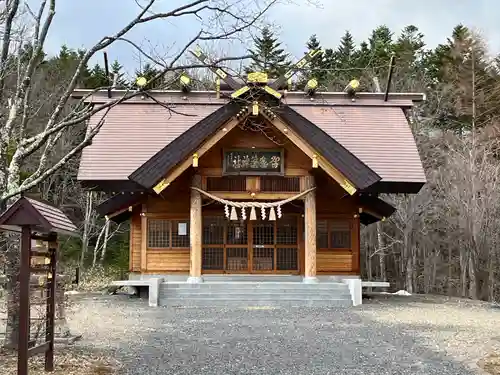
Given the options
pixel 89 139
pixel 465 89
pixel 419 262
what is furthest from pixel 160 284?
pixel 465 89

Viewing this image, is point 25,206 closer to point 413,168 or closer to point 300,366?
point 300,366

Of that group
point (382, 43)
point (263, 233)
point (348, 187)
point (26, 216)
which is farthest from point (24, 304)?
point (382, 43)

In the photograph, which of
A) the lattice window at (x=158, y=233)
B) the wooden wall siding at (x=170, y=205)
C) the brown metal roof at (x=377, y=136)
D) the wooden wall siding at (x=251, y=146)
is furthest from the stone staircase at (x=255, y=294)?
the brown metal roof at (x=377, y=136)

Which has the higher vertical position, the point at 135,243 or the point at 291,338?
the point at 135,243

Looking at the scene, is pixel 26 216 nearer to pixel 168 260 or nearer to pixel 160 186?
pixel 160 186

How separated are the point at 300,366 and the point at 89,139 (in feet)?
11.3

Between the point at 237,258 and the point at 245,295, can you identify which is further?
the point at 237,258

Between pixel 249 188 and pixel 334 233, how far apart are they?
9.24 ft

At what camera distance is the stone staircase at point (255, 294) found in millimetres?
14320

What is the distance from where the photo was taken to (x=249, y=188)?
16.7 metres

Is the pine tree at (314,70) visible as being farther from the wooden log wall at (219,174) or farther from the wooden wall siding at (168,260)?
the wooden wall siding at (168,260)

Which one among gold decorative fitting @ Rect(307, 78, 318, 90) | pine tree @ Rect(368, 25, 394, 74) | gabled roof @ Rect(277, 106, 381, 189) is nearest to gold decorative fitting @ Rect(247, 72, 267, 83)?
gabled roof @ Rect(277, 106, 381, 189)

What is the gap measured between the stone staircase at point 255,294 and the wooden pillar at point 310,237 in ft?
1.41

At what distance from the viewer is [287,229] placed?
17531 mm
